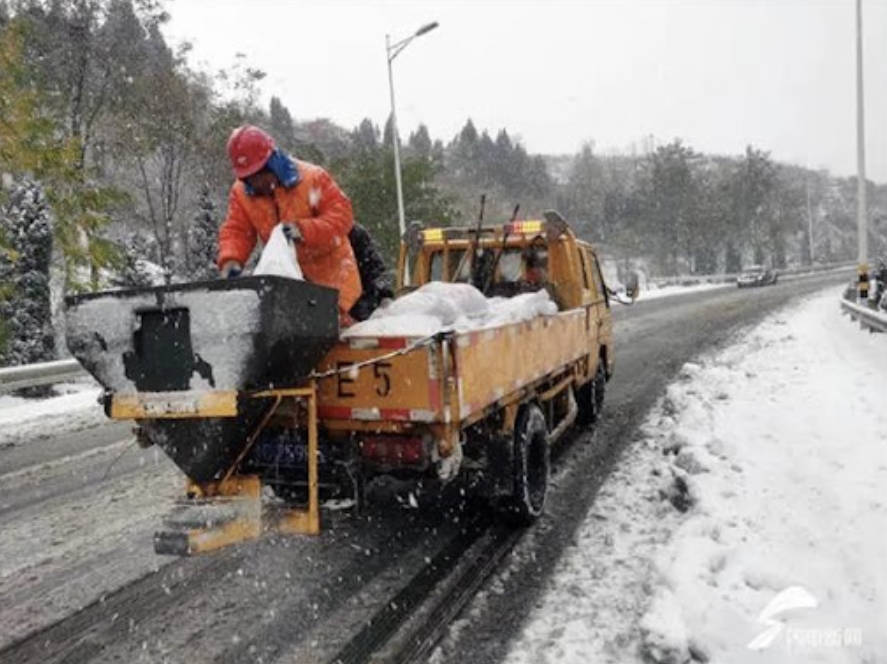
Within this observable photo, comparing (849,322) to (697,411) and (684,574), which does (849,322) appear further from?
(684,574)

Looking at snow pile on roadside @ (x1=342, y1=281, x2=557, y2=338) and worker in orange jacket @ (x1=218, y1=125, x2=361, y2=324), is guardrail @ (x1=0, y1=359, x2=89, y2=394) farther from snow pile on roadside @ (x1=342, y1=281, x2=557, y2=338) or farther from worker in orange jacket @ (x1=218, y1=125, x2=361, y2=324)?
snow pile on roadside @ (x1=342, y1=281, x2=557, y2=338)

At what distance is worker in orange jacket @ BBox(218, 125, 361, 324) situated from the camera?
470 cm

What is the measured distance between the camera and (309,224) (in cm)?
471

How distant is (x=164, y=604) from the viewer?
13.6 feet

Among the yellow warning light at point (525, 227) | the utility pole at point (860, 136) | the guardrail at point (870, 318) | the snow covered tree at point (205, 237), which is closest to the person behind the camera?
the yellow warning light at point (525, 227)

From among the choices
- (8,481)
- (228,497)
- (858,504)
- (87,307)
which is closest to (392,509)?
(228,497)

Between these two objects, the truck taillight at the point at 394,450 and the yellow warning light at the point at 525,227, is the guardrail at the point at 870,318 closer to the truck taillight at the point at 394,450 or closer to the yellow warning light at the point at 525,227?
the yellow warning light at the point at 525,227

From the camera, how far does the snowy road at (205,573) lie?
12.3 feet

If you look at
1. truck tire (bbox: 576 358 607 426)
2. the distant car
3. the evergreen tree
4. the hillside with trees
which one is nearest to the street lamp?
the hillside with trees

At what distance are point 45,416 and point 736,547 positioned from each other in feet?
31.5

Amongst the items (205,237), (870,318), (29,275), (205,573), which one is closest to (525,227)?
(205,573)

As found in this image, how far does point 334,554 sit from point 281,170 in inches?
96.3
